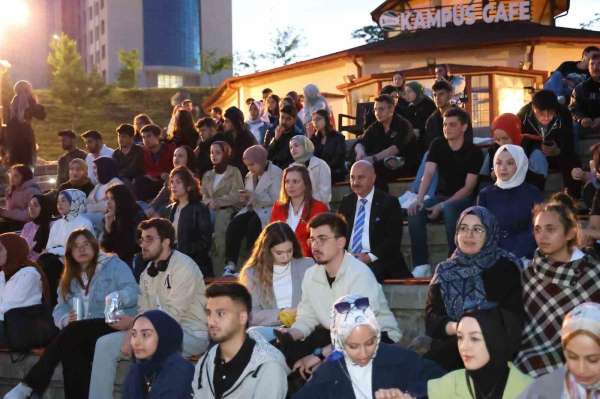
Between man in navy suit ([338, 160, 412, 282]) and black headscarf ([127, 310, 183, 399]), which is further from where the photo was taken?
man in navy suit ([338, 160, 412, 282])

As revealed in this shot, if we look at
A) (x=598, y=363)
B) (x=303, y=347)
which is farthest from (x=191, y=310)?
(x=598, y=363)

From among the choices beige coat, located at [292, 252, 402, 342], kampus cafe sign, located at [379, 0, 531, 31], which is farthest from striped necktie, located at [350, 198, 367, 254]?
kampus cafe sign, located at [379, 0, 531, 31]

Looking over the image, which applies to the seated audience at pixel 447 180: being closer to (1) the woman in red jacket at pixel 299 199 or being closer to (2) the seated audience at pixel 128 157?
(1) the woman in red jacket at pixel 299 199

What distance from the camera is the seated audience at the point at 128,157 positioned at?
12.9 metres

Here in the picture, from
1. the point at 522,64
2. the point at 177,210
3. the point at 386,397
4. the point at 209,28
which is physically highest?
the point at 209,28

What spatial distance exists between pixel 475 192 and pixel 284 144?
3691 mm

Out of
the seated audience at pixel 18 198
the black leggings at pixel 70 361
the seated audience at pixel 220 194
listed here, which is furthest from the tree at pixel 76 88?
the black leggings at pixel 70 361

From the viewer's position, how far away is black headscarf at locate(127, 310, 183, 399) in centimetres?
639

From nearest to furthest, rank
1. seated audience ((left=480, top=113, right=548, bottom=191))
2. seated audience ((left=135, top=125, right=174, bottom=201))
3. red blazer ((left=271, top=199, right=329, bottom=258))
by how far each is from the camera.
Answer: red blazer ((left=271, top=199, right=329, bottom=258)) < seated audience ((left=480, top=113, right=548, bottom=191)) < seated audience ((left=135, top=125, right=174, bottom=201))

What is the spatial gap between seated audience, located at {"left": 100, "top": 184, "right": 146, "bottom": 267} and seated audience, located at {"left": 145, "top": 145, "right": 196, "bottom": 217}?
3.61 feet

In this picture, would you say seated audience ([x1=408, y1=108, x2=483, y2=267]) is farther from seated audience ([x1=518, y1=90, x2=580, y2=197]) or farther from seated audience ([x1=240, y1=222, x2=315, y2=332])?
seated audience ([x1=240, y1=222, x2=315, y2=332])

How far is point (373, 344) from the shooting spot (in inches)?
219

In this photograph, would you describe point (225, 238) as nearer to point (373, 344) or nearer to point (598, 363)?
point (373, 344)

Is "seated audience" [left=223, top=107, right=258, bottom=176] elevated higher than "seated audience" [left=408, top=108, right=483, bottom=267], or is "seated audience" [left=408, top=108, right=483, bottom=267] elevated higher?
"seated audience" [left=223, top=107, right=258, bottom=176]
